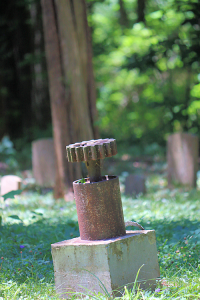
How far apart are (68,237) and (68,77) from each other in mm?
3437

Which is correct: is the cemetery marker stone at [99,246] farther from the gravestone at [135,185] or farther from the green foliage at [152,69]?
the green foliage at [152,69]

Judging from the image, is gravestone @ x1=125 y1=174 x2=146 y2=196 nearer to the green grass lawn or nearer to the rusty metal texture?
the green grass lawn

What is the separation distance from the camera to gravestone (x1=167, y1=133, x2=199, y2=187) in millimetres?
6984

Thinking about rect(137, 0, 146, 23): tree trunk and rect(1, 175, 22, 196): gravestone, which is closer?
rect(1, 175, 22, 196): gravestone

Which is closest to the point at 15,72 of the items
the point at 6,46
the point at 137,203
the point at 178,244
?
the point at 6,46

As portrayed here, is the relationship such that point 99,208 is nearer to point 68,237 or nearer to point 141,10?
point 68,237

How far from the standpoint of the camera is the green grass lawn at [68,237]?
241 cm

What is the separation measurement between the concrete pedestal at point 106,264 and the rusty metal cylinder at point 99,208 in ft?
0.27

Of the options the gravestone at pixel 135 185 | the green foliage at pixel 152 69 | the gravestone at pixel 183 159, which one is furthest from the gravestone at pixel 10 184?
the gravestone at pixel 183 159

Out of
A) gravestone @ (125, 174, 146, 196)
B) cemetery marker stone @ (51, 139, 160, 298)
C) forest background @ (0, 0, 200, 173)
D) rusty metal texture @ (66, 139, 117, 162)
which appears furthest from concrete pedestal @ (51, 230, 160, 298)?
forest background @ (0, 0, 200, 173)

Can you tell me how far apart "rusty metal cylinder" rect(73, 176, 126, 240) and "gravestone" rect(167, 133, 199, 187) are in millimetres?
4754

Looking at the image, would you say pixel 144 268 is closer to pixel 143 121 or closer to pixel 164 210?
pixel 164 210

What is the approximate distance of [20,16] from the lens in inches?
501

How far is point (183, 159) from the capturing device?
7.06 meters
